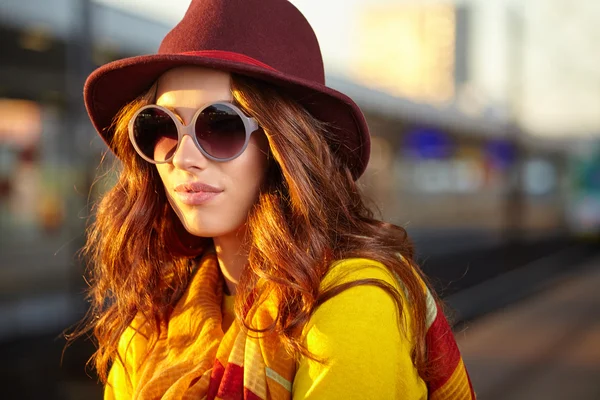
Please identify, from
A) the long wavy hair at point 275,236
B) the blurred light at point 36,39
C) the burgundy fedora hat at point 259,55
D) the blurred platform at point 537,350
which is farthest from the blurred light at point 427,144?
the burgundy fedora hat at point 259,55

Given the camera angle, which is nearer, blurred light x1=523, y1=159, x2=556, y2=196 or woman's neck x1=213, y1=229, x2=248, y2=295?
woman's neck x1=213, y1=229, x2=248, y2=295

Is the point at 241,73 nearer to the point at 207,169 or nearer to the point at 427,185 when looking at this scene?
the point at 207,169

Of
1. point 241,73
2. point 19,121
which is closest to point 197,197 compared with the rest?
point 241,73

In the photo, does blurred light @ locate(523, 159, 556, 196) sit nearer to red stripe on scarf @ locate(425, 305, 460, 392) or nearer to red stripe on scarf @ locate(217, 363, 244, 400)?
red stripe on scarf @ locate(425, 305, 460, 392)

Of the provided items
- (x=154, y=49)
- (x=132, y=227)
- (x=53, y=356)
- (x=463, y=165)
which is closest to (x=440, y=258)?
(x=463, y=165)

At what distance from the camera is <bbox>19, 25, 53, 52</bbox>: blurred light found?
812 cm

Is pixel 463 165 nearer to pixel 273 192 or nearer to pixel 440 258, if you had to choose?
pixel 440 258

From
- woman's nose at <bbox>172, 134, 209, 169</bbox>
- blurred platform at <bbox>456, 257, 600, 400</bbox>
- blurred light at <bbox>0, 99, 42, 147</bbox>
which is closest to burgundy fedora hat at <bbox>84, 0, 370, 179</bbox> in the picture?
woman's nose at <bbox>172, 134, 209, 169</bbox>

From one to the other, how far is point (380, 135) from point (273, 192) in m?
11.9

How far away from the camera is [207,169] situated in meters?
1.46

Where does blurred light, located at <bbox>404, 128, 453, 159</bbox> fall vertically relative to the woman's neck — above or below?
below

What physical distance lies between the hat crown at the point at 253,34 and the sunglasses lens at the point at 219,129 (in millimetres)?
115

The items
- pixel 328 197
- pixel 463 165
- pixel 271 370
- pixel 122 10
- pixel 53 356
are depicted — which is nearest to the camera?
pixel 271 370

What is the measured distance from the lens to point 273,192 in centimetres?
149
